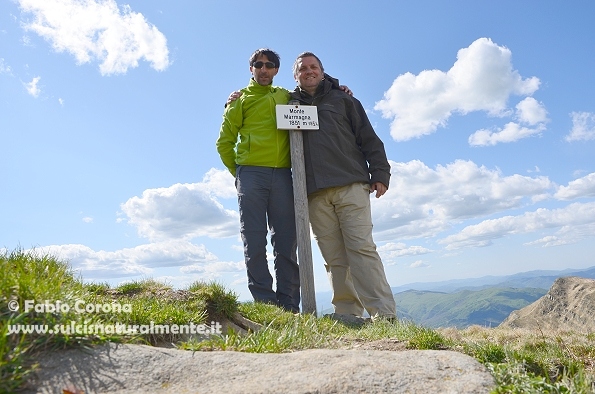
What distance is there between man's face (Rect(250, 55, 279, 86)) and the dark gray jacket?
0.48 m

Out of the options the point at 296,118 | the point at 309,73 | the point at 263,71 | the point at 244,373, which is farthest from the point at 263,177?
the point at 244,373

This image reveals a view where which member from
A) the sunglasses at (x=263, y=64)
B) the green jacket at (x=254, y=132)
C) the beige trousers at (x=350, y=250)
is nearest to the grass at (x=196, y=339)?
the beige trousers at (x=350, y=250)

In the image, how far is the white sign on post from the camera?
6.96 metres

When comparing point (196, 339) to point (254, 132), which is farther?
point (254, 132)

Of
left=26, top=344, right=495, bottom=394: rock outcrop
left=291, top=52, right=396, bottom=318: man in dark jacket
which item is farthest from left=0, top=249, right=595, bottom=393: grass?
left=291, top=52, right=396, bottom=318: man in dark jacket

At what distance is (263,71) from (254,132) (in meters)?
1.02

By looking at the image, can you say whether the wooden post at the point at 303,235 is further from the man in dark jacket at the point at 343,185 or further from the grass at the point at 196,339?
the grass at the point at 196,339

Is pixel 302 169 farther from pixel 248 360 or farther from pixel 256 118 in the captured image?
pixel 248 360

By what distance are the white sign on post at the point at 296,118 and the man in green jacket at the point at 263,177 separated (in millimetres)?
276

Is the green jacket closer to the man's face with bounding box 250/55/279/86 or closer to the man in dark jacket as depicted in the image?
the man's face with bounding box 250/55/279/86

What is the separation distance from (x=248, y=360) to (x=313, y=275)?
14.4 feet

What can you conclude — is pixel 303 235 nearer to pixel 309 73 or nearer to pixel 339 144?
pixel 339 144

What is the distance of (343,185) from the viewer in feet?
22.2

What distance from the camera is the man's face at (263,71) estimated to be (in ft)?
23.8
